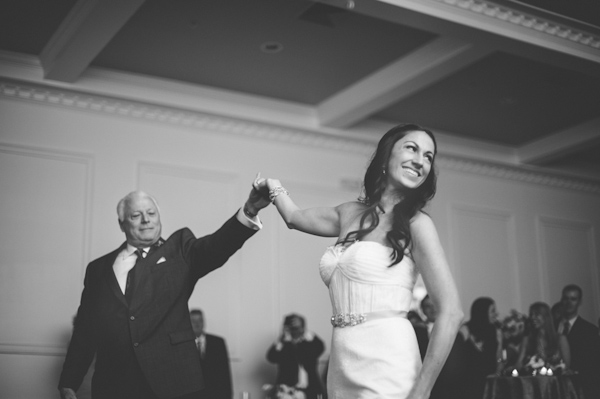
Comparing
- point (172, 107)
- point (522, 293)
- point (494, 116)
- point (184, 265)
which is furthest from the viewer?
point (522, 293)

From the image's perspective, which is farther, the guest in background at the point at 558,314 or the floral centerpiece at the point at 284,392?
the guest in background at the point at 558,314

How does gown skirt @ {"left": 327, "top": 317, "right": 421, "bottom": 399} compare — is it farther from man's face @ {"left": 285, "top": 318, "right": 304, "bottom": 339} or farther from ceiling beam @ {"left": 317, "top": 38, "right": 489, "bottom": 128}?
man's face @ {"left": 285, "top": 318, "right": 304, "bottom": 339}

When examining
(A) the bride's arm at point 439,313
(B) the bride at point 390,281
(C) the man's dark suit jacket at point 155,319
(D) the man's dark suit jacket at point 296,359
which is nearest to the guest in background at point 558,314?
(D) the man's dark suit jacket at point 296,359

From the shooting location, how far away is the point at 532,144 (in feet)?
34.9

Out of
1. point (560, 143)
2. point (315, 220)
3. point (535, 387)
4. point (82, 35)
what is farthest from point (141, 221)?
point (560, 143)

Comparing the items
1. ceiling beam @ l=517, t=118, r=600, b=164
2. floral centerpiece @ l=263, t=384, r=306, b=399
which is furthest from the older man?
ceiling beam @ l=517, t=118, r=600, b=164

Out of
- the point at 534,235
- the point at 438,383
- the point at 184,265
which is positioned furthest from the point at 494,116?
the point at 184,265

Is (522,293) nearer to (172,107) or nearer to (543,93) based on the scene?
(543,93)

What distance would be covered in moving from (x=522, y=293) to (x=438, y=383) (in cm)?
504

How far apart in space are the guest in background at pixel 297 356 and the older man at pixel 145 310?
13.2ft

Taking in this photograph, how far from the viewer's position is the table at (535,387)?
4.98 m

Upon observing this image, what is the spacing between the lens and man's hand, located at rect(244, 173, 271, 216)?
300cm

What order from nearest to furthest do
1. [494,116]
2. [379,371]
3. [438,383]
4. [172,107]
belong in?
[379,371], [438,383], [172,107], [494,116]

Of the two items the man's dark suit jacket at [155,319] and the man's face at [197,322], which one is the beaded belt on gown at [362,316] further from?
the man's face at [197,322]
